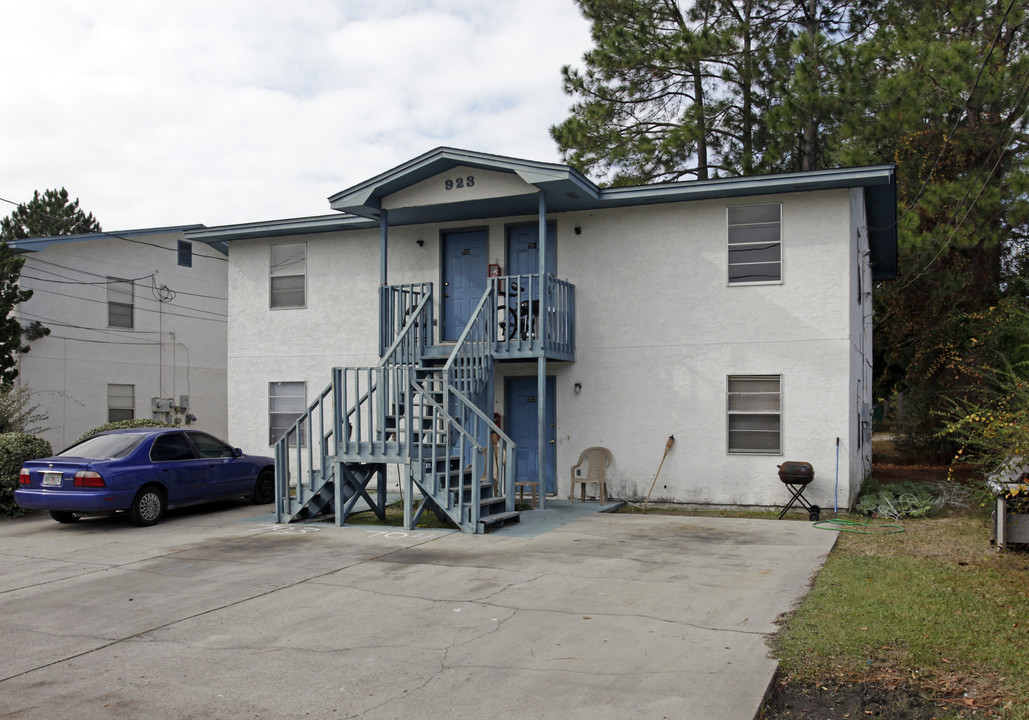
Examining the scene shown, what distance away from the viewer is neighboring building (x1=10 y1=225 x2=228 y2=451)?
2130cm

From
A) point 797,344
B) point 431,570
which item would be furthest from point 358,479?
point 797,344

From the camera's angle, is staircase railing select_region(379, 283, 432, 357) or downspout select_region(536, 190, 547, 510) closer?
downspout select_region(536, 190, 547, 510)

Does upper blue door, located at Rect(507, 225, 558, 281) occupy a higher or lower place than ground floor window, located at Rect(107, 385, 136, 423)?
higher

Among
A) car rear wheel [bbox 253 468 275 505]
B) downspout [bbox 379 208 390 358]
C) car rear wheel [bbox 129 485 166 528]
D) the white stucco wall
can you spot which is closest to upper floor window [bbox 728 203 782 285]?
the white stucco wall

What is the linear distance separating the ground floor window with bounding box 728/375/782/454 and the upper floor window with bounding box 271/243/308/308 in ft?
27.1

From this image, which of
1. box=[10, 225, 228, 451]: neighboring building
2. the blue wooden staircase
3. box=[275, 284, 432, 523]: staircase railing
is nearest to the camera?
the blue wooden staircase

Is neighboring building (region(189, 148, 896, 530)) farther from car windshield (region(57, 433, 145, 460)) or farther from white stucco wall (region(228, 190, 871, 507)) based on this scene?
car windshield (region(57, 433, 145, 460))

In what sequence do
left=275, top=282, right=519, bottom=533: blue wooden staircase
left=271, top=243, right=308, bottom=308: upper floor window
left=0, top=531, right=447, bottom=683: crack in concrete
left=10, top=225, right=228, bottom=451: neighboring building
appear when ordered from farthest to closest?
left=10, top=225, right=228, bottom=451: neighboring building < left=271, top=243, right=308, bottom=308: upper floor window < left=275, top=282, right=519, bottom=533: blue wooden staircase < left=0, top=531, right=447, bottom=683: crack in concrete

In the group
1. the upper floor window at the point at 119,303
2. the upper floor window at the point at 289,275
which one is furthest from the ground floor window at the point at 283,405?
the upper floor window at the point at 119,303

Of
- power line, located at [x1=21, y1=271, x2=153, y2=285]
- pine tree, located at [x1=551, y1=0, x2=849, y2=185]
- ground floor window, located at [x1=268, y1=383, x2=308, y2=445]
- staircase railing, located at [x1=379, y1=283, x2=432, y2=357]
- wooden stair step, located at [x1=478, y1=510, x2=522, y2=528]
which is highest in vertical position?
pine tree, located at [x1=551, y1=0, x2=849, y2=185]

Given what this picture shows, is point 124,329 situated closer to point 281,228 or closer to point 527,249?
point 281,228

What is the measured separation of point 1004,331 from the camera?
58.4 feet

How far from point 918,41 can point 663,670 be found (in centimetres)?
1768

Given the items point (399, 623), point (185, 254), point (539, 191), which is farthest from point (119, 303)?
point (399, 623)
